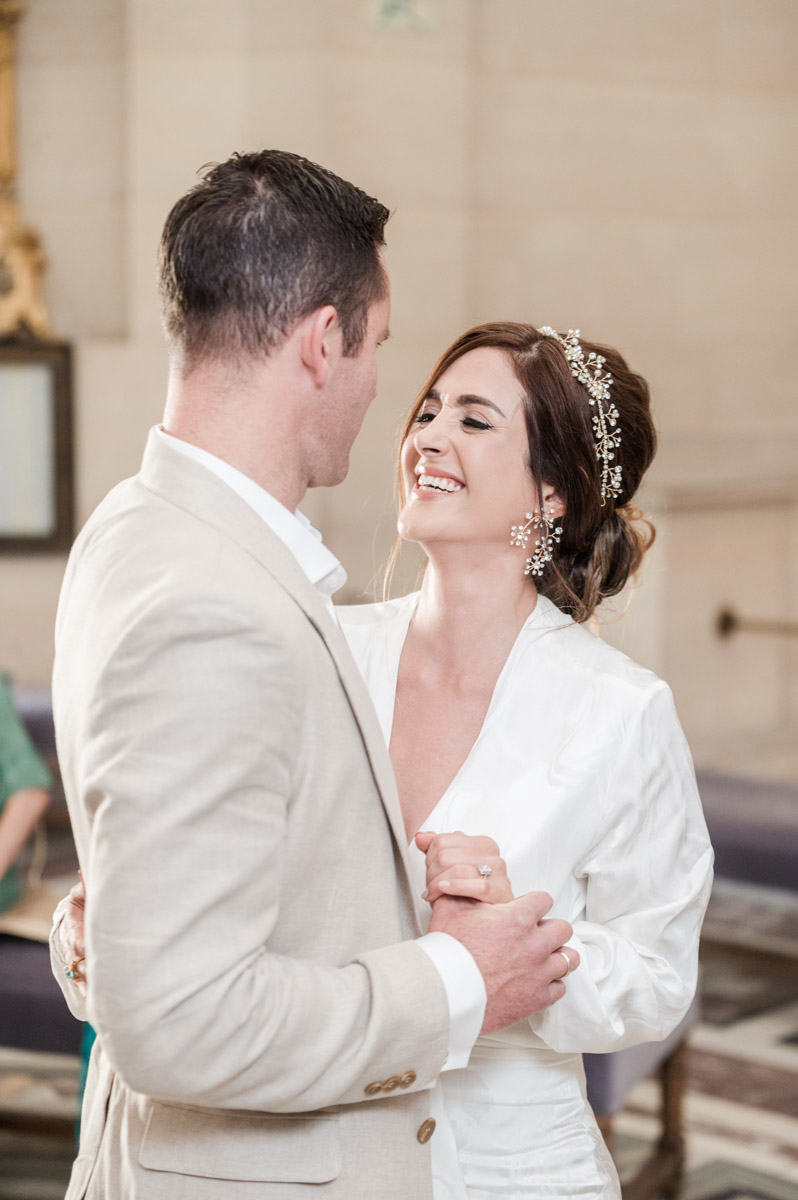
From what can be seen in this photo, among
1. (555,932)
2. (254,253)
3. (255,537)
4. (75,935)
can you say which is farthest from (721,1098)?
(254,253)

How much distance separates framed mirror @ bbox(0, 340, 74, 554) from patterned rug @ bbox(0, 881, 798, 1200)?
2.53 metres

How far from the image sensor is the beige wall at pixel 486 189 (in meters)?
5.48

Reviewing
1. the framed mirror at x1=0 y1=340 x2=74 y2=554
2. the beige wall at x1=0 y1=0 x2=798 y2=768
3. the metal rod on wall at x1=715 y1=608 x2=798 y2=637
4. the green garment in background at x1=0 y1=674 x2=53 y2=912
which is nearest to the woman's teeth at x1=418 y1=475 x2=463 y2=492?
the green garment in background at x1=0 y1=674 x2=53 y2=912

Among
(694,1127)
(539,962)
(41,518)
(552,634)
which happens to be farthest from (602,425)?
(41,518)

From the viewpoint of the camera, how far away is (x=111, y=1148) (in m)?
1.46

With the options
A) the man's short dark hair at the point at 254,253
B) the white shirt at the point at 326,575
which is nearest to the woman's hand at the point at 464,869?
the white shirt at the point at 326,575

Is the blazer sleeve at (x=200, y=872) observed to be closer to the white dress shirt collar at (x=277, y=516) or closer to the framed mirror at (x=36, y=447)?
the white dress shirt collar at (x=277, y=516)

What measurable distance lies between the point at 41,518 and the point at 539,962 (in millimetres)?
5023

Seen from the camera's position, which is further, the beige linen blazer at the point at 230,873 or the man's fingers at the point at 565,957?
the man's fingers at the point at 565,957

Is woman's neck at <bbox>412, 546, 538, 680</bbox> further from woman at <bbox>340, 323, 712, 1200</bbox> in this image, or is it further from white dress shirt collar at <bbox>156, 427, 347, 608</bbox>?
white dress shirt collar at <bbox>156, 427, 347, 608</bbox>

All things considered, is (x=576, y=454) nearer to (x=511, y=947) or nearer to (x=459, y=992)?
(x=511, y=947)

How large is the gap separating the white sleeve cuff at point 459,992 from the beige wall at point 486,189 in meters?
4.14

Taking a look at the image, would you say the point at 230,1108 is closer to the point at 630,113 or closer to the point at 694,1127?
the point at 694,1127

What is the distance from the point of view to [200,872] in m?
1.18
